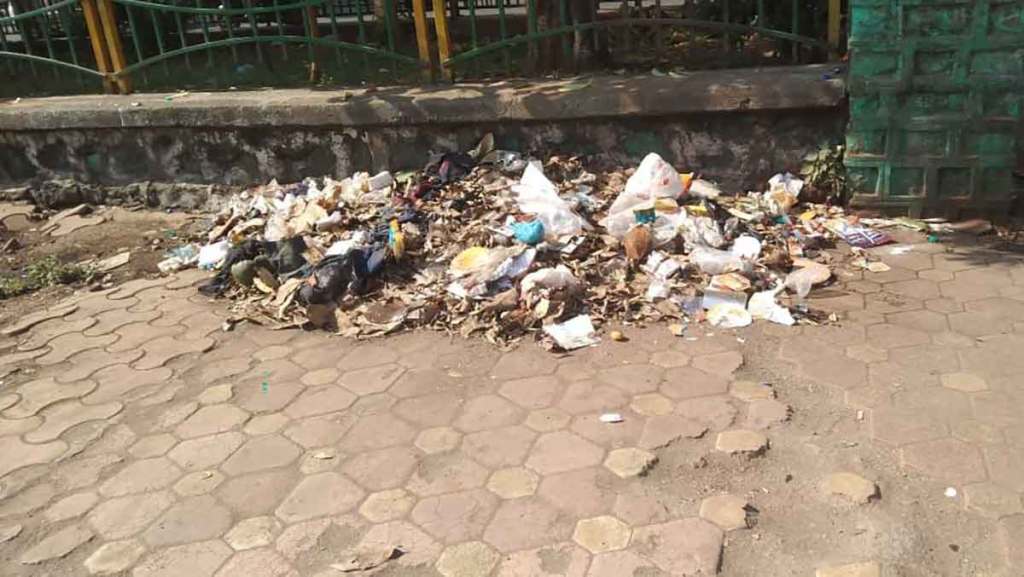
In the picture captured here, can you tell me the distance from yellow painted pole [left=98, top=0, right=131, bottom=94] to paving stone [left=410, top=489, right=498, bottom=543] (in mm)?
4777

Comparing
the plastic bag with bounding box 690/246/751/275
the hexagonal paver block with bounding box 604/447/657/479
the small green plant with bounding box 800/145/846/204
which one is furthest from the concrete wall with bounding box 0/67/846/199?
the hexagonal paver block with bounding box 604/447/657/479

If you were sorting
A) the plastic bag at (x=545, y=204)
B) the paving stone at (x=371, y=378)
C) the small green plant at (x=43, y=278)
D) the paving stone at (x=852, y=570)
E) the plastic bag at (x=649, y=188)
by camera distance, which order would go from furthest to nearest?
the small green plant at (x=43, y=278) < the plastic bag at (x=649, y=188) < the plastic bag at (x=545, y=204) < the paving stone at (x=371, y=378) < the paving stone at (x=852, y=570)

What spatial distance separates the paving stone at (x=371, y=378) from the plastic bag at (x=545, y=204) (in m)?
1.20

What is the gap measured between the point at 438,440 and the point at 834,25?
11.4 ft

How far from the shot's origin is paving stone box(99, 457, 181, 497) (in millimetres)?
2930

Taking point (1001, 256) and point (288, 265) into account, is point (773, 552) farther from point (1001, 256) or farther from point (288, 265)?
point (288, 265)

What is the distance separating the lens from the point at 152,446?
10.5 ft

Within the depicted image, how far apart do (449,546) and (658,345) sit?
1474mm

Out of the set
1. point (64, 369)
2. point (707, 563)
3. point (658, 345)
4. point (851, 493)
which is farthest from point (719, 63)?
point (64, 369)

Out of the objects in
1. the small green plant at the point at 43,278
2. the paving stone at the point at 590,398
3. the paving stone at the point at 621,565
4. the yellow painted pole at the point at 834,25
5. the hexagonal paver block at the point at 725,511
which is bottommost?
the paving stone at the point at 621,565

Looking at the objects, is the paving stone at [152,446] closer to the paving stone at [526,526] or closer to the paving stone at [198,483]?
the paving stone at [198,483]

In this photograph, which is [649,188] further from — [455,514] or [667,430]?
[455,514]

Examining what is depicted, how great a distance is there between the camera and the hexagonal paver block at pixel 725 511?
2.50 meters

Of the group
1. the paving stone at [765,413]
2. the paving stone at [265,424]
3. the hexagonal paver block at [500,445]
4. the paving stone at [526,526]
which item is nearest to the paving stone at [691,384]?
the paving stone at [765,413]
